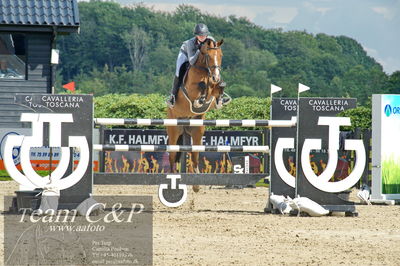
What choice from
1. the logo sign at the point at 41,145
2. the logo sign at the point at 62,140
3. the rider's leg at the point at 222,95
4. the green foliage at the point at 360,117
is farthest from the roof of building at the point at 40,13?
the logo sign at the point at 41,145

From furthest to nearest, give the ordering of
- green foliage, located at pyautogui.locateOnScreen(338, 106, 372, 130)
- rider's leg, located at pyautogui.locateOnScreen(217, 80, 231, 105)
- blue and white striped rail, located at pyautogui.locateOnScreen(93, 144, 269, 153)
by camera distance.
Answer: green foliage, located at pyautogui.locateOnScreen(338, 106, 372, 130), rider's leg, located at pyautogui.locateOnScreen(217, 80, 231, 105), blue and white striped rail, located at pyautogui.locateOnScreen(93, 144, 269, 153)

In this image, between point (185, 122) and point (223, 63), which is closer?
point (185, 122)

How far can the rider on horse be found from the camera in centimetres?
1238

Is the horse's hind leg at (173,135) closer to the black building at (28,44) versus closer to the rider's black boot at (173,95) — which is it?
the rider's black boot at (173,95)

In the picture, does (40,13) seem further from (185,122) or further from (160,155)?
(185,122)

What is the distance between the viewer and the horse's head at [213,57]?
12.0 metres

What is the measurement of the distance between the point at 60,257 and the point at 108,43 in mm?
75218

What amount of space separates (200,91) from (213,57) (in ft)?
2.28

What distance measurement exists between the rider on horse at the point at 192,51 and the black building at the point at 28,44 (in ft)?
27.2

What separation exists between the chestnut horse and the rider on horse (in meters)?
0.07

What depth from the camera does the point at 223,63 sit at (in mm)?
87875

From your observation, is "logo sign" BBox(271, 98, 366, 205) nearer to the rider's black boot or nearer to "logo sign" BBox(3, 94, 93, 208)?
"logo sign" BBox(3, 94, 93, 208)

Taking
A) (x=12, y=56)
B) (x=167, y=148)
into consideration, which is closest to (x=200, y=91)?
(x=167, y=148)

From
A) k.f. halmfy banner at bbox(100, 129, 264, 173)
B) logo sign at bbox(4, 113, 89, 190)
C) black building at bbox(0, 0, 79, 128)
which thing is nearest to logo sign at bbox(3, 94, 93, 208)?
logo sign at bbox(4, 113, 89, 190)
